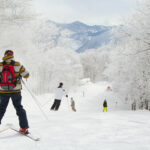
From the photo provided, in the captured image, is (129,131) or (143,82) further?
(143,82)

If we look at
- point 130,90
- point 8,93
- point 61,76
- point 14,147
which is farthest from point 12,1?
point 61,76

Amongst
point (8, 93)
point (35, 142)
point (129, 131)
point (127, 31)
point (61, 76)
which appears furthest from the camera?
point (61, 76)

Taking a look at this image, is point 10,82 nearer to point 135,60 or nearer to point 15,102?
point 15,102

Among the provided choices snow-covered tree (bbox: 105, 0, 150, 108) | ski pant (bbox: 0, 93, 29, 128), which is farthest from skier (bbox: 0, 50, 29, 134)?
snow-covered tree (bbox: 105, 0, 150, 108)

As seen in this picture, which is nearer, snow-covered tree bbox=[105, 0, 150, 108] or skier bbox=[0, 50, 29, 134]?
skier bbox=[0, 50, 29, 134]

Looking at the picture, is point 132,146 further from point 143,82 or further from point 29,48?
point 29,48

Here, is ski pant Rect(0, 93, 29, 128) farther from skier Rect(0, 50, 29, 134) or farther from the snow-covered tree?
the snow-covered tree

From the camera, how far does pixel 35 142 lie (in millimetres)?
3455

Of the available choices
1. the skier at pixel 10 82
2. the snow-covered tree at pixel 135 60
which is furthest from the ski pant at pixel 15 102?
the snow-covered tree at pixel 135 60

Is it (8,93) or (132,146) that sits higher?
(8,93)

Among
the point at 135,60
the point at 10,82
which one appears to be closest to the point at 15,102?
the point at 10,82

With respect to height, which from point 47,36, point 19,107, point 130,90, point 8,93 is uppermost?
point 47,36

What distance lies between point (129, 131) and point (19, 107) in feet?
8.63

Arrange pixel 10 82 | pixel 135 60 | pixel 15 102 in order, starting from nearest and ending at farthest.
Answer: pixel 10 82 < pixel 15 102 < pixel 135 60
